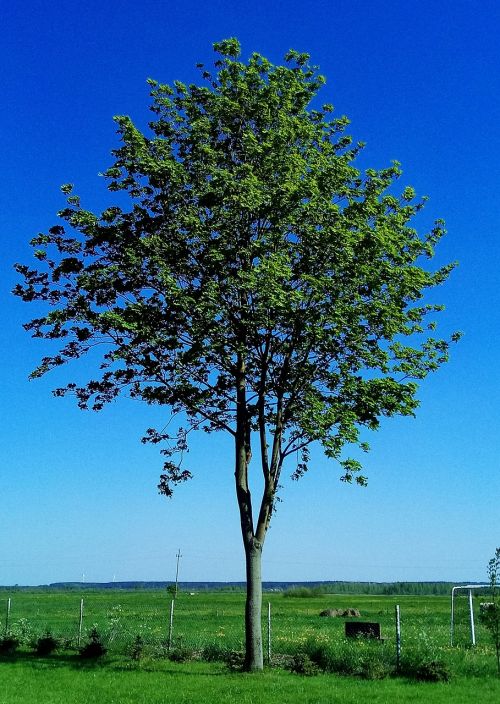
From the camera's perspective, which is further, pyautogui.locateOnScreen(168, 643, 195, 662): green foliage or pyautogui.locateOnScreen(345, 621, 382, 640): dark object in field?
pyautogui.locateOnScreen(345, 621, 382, 640): dark object in field

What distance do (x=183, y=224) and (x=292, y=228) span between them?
12.3 ft

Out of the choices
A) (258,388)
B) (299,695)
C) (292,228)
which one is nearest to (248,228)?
(292,228)

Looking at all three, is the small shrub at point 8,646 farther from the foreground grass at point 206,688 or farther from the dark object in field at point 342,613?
the dark object in field at point 342,613

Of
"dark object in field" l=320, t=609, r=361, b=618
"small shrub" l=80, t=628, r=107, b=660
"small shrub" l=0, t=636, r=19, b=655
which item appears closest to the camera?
"small shrub" l=80, t=628, r=107, b=660

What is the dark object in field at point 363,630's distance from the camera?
31469mm

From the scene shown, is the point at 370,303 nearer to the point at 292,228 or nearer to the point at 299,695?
the point at 292,228

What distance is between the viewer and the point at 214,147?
24906mm

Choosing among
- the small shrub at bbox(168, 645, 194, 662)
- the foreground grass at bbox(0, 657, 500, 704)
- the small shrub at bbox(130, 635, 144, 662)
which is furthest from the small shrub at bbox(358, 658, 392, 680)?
the small shrub at bbox(130, 635, 144, 662)

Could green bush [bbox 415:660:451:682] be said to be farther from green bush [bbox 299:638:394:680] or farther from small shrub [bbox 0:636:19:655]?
small shrub [bbox 0:636:19:655]

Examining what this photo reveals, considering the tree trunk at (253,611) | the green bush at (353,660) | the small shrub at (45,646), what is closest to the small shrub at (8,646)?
the small shrub at (45,646)

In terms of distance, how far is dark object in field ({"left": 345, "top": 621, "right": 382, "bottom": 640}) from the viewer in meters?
31.5

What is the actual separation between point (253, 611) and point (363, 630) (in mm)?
12417

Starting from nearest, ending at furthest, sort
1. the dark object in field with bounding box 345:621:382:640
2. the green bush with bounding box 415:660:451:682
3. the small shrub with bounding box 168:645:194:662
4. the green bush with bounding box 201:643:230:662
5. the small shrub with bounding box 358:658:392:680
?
the green bush with bounding box 415:660:451:682 → the small shrub with bounding box 358:658:392:680 → the small shrub with bounding box 168:645:194:662 → the green bush with bounding box 201:643:230:662 → the dark object in field with bounding box 345:621:382:640

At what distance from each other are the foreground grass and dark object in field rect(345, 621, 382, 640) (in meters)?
10.6
